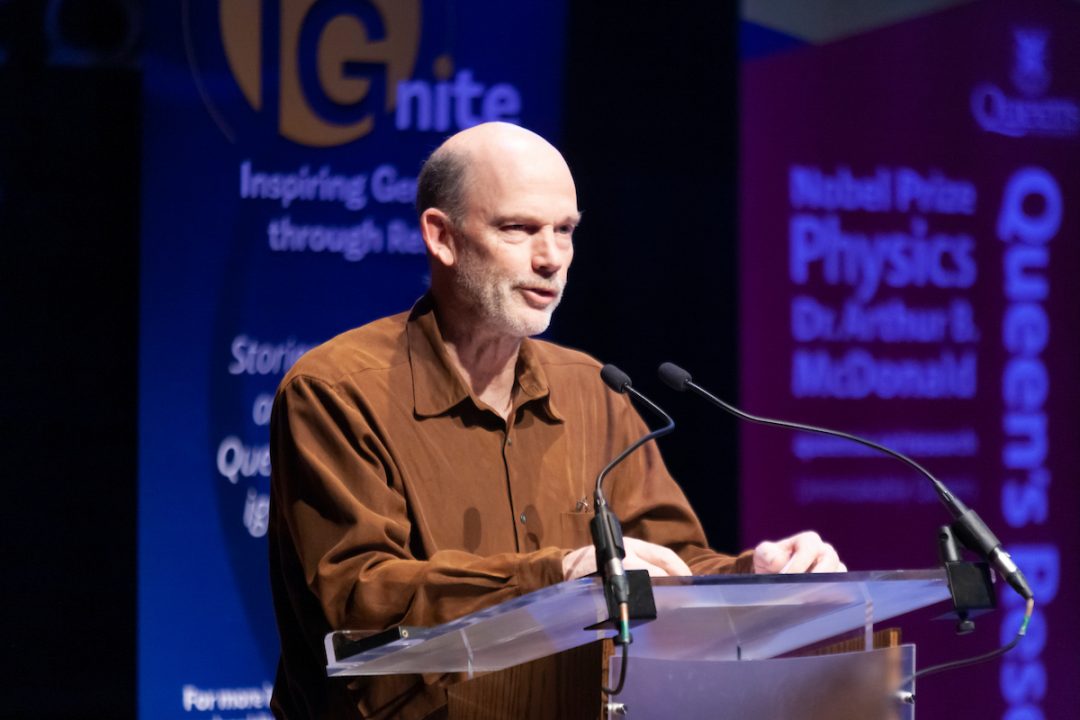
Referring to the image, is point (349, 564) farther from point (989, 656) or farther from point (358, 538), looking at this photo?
point (989, 656)

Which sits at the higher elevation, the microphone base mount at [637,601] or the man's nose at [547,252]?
the man's nose at [547,252]

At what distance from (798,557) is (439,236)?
898 mm

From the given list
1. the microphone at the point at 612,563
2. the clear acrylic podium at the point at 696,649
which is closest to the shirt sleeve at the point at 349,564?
the clear acrylic podium at the point at 696,649

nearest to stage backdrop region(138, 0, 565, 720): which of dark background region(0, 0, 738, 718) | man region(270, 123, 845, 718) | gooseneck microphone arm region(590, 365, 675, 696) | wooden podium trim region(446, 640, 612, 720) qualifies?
dark background region(0, 0, 738, 718)

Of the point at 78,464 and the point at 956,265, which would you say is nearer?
the point at 78,464

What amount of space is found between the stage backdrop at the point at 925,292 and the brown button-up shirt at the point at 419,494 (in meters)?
1.99

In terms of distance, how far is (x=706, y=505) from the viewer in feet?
14.5

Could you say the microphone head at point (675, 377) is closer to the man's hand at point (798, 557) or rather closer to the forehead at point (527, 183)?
the man's hand at point (798, 557)

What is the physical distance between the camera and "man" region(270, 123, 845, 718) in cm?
208

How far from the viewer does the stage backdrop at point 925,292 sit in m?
4.58

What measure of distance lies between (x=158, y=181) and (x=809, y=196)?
205cm

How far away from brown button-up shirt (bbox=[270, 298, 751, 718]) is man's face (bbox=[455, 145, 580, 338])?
5.1 inches

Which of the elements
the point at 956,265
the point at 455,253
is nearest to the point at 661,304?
the point at 956,265

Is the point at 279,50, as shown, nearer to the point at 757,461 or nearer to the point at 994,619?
the point at 757,461
